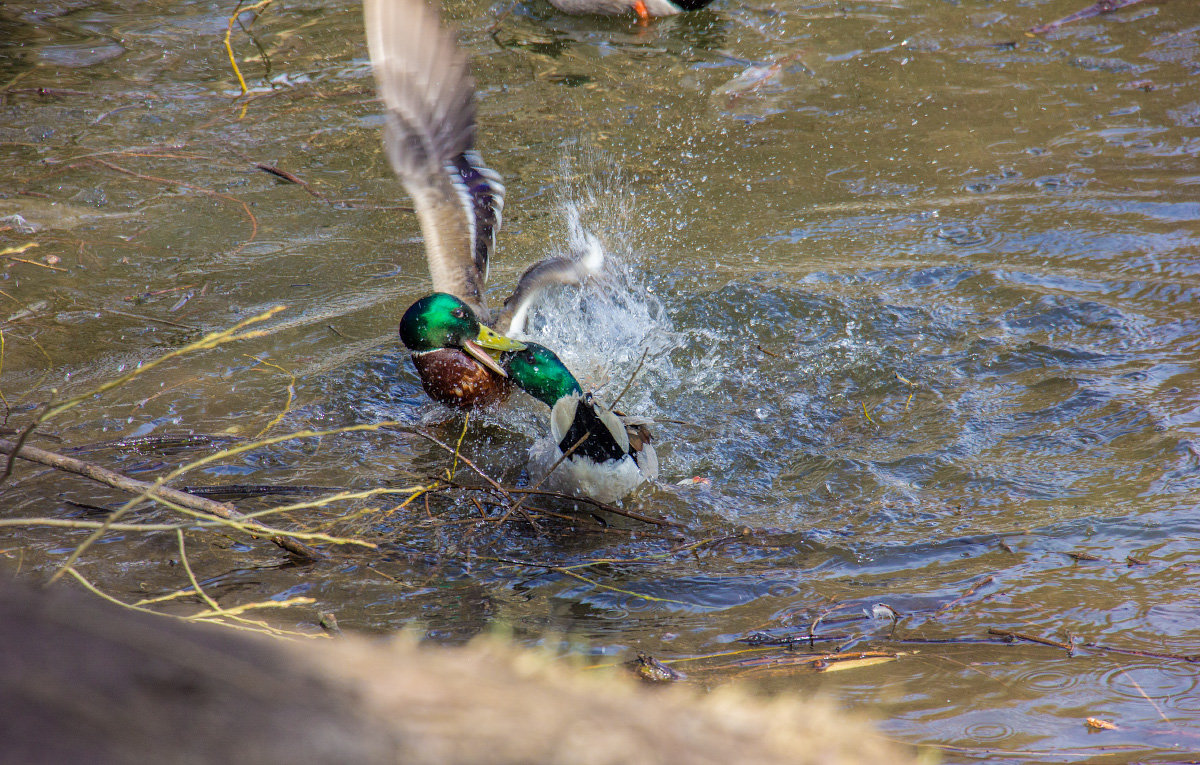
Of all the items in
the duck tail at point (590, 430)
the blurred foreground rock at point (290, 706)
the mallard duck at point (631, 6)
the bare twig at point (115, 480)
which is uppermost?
the blurred foreground rock at point (290, 706)

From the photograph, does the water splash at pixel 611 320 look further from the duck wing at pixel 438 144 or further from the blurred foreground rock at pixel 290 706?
the blurred foreground rock at pixel 290 706

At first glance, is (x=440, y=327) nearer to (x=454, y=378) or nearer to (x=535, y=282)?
(x=454, y=378)

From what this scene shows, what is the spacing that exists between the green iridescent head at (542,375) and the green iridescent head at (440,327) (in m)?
0.13

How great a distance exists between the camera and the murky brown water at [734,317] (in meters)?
2.53

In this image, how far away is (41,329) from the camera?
434 cm

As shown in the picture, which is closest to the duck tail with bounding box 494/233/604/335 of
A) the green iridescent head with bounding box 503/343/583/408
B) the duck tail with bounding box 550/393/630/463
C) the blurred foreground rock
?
the green iridescent head with bounding box 503/343/583/408

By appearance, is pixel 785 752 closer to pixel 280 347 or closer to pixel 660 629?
pixel 660 629

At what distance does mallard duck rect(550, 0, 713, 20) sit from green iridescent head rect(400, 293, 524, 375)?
4797mm

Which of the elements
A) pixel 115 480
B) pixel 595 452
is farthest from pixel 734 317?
pixel 115 480

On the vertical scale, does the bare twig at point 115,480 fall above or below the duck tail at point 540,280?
above

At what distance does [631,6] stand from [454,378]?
514 cm

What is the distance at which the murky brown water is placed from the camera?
253 centimetres

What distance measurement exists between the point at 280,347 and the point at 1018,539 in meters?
Answer: 3.42

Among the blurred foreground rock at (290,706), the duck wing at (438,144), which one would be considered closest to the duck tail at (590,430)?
the duck wing at (438,144)
